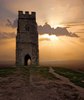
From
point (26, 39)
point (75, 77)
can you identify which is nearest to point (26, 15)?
point (26, 39)

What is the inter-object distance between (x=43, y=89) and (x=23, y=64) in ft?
119

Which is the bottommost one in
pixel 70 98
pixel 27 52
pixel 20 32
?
pixel 70 98

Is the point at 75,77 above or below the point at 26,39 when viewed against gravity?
below

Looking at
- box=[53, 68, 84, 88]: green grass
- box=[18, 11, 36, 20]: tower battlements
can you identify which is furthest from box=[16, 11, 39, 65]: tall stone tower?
box=[53, 68, 84, 88]: green grass

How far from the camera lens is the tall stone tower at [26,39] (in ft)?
197

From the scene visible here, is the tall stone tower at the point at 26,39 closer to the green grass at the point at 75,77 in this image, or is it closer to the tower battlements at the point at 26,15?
the tower battlements at the point at 26,15

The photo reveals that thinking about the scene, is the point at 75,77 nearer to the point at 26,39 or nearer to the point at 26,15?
the point at 26,39

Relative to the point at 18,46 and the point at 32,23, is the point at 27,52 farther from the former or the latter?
the point at 32,23

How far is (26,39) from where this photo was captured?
60250 millimetres

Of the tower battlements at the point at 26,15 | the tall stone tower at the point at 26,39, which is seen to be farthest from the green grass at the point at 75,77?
the tower battlements at the point at 26,15

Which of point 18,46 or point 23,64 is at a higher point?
point 18,46

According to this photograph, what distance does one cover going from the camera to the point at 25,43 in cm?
6012

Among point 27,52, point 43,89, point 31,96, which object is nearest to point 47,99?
point 31,96

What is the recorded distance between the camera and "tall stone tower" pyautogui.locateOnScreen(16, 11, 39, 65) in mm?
59938
